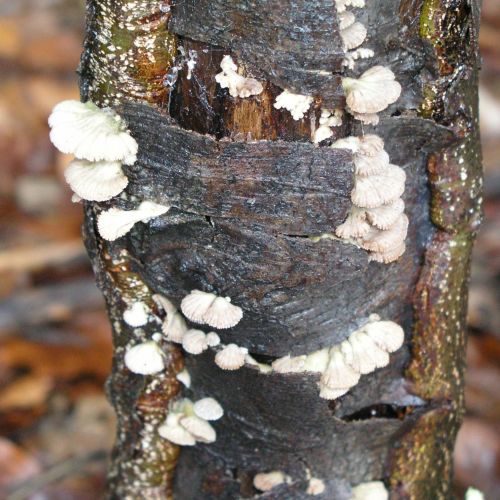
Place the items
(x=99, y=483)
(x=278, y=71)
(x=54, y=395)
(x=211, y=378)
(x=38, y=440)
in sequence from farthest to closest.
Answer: (x=54, y=395) < (x=38, y=440) < (x=99, y=483) < (x=211, y=378) < (x=278, y=71)

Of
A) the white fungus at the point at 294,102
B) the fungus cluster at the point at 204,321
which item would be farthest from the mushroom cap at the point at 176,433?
the white fungus at the point at 294,102

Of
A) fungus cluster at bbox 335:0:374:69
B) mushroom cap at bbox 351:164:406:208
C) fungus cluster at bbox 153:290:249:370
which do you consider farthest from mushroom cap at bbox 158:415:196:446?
fungus cluster at bbox 335:0:374:69

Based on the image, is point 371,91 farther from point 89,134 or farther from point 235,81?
point 89,134

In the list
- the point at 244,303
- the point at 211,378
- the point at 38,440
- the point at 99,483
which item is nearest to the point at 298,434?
the point at 211,378

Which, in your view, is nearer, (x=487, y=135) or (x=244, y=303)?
(x=244, y=303)

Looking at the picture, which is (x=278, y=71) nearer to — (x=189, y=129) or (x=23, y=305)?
(x=189, y=129)

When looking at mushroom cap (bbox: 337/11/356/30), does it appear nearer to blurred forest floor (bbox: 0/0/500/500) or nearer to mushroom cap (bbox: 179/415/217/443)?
mushroom cap (bbox: 179/415/217/443)
